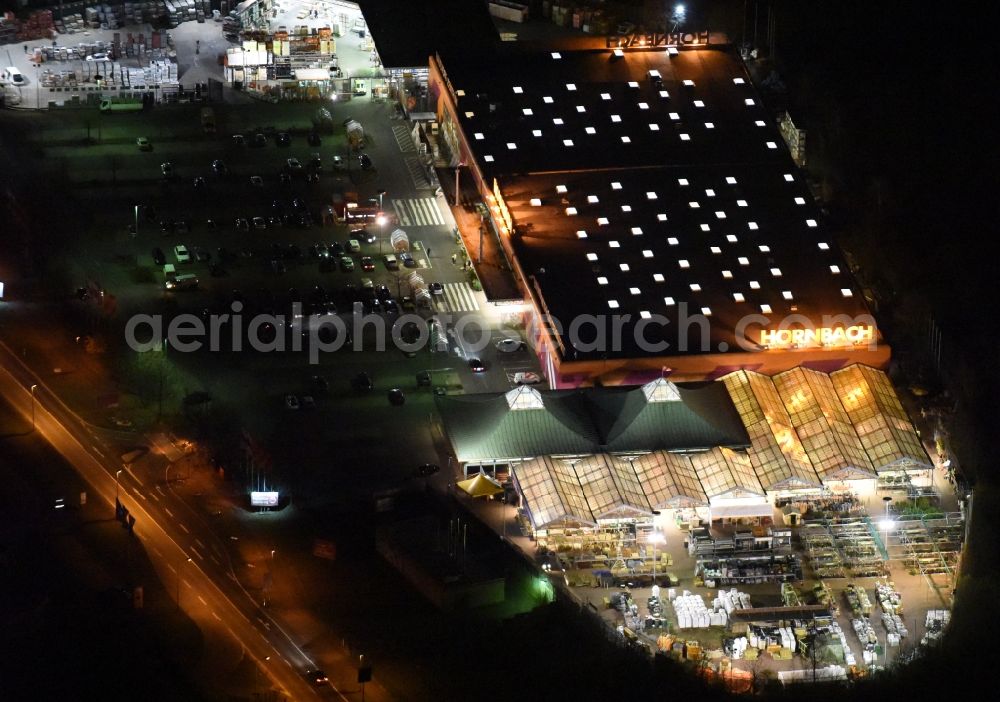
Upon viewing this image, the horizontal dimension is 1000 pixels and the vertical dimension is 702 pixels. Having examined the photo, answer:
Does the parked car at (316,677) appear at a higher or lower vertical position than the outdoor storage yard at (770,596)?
lower

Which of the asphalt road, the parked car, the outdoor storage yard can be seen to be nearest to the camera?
the parked car

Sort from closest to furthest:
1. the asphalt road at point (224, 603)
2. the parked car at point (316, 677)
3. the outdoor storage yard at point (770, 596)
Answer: the parked car at point (316, 677) → the asphalt road at point (224, 603) → the outdoor storage yard at point (770, 596)

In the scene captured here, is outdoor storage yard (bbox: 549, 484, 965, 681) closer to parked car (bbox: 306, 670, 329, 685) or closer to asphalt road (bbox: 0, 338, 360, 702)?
parked car (bbox: 306, 670, 329, 685)

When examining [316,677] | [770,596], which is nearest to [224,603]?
[316,677]

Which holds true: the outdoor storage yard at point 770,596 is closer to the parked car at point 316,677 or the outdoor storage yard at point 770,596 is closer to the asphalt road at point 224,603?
the parked car at point 316,677

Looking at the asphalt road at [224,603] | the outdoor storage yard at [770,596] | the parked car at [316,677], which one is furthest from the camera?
the outdoor storage yard at [770,596]

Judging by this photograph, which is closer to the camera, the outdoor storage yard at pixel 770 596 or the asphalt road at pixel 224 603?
the asphalt road at pixel 224 603

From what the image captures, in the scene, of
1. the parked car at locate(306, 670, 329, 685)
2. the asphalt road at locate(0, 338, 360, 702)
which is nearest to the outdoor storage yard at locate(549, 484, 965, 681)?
the parked car at locate(306, 670, 329, 685)

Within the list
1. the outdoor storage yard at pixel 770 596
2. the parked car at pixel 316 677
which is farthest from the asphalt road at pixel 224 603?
the outdoor storage yard at pixel 770 596

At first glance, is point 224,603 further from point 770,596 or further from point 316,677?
point 770,596

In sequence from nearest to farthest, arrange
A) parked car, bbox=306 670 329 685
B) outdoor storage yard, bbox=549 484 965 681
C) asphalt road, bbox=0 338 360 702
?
parked car, bbox=306 670 329 685 → asphalt road, bbox=0 338 360 702 → outdoor storage yard, bbox=549 484 965 681

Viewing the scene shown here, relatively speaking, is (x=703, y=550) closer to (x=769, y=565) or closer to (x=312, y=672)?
(x=769, y=565)
